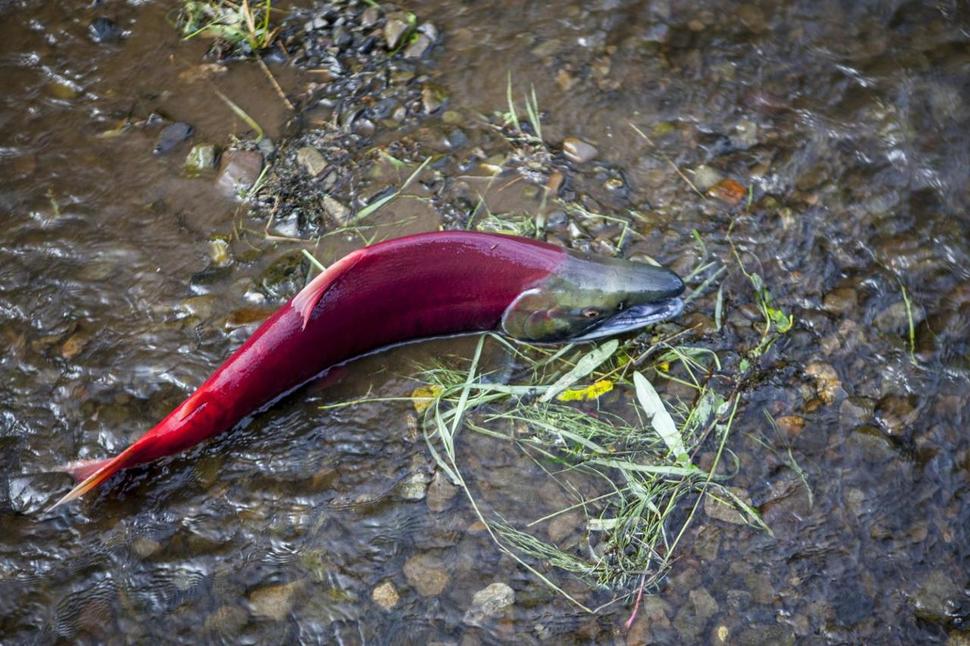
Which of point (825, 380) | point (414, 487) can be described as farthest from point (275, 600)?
point (825, 380)

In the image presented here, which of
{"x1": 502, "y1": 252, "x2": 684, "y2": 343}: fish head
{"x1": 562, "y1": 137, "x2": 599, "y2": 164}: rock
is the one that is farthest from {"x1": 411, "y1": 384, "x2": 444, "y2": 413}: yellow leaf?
{"x1": 562, "y1": 137, "x2": 599, "y2": 164}: rock

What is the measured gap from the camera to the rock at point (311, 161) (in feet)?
15.1

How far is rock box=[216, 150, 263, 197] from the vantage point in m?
4.52

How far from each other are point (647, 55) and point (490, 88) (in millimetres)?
946

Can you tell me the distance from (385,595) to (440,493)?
47 cm

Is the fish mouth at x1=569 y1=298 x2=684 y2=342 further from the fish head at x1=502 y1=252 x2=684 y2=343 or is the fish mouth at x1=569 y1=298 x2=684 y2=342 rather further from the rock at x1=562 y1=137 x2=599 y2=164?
the rock at x1=562 y1=137 x2=599 y2=164

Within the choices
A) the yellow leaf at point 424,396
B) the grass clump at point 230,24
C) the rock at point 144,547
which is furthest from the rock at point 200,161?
the rock at point 144,547

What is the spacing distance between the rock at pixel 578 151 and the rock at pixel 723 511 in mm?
1912

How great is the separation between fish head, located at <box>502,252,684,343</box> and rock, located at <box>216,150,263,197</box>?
1574 millimetres

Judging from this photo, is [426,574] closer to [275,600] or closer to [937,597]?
[275,600]

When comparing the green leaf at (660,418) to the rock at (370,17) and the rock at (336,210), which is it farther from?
the rock at (370,17)

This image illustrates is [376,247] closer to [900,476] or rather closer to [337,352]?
[337,352]

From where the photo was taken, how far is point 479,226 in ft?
14.4

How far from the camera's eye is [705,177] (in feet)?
15.2
